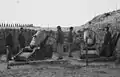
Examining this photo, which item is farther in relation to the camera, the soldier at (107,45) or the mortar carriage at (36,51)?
the soldier at (107,45)

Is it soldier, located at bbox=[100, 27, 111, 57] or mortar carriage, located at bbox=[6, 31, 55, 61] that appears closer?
mortar carriage, located at bbox=[6, 31, 55, 61]

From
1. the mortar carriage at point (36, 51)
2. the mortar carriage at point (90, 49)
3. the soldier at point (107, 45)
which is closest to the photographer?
the mortar carriage at point (36, 51)

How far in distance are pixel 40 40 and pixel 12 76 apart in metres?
5.28

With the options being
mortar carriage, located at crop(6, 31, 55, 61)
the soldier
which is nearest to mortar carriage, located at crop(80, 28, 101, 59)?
the soldier

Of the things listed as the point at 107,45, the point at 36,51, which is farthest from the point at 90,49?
the point at 36,51

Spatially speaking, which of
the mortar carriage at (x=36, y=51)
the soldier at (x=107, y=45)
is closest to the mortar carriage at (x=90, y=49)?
the soldier at (x=107, y=45)

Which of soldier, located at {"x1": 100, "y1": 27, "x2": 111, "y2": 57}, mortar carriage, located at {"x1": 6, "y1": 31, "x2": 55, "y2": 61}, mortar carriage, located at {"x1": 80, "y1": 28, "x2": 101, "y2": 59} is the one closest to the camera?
mortar carriage, located at {"x1": 6, "y1": 31, "x2": 55, "y2": 61}

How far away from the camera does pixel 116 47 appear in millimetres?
14078

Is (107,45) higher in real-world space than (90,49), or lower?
higher

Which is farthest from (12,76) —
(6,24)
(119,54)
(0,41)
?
(6,24)

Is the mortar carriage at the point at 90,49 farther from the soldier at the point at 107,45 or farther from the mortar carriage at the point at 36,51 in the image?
the mortar carriage at the point at 36,51

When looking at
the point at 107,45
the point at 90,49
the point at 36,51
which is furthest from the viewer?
the point at 90,49

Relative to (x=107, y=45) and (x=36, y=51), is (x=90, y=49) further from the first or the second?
(x=36, y=51)

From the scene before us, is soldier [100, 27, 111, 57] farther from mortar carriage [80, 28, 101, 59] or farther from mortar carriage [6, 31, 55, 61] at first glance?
mortar carriage [6, 31, 55, 61]
